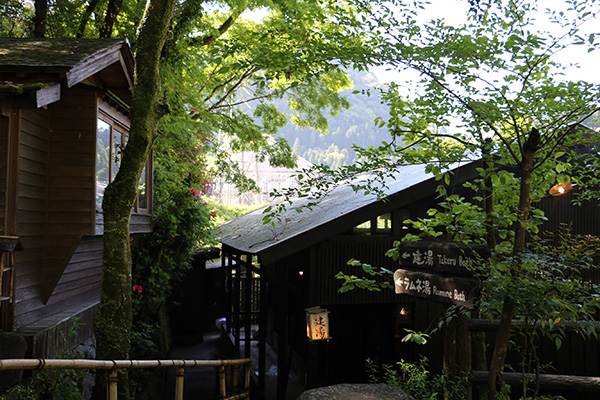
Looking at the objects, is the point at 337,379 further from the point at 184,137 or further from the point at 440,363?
the point at 184,137

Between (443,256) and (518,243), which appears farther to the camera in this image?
(443,256)

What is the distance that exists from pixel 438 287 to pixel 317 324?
Answer: 3604mm

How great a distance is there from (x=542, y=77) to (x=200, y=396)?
8898mm

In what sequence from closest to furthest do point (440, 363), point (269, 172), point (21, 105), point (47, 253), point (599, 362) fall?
point (21, 105), point (47, 253), point (440, 363), point (599, 362), point (269, 172)

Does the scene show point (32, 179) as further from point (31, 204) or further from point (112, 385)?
point (112, 385)

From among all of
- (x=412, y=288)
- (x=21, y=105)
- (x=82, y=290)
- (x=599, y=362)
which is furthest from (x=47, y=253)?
(x=599, y=362)

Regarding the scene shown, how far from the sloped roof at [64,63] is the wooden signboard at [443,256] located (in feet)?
15.9

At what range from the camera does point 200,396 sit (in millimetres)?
9719

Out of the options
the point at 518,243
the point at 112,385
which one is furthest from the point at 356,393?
the point at 112,385

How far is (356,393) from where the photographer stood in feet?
17.0

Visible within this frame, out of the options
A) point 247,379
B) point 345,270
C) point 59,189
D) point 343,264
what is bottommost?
point 247,379

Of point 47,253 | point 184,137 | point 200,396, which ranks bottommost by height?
point 200,396

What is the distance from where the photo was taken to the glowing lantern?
786cm

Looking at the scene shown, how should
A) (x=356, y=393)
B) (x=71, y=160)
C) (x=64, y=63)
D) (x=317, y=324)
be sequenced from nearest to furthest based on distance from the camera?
(x=356, y=393)
(x=64, y=63)
(x=71, y=160)
(x=317, y=324)
